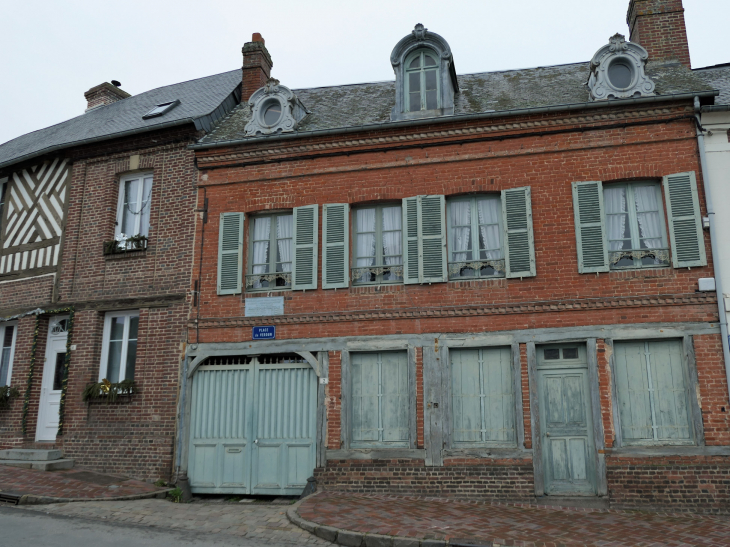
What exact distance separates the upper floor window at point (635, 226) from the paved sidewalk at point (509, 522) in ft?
11.9

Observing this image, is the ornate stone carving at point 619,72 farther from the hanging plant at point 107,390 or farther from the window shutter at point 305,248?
the hanging plant at point 107,390

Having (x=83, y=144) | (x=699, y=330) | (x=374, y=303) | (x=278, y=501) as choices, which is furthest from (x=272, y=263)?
(x=699, y=330)

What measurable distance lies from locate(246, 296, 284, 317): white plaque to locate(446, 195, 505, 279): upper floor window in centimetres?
290

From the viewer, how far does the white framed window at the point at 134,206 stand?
11.6m

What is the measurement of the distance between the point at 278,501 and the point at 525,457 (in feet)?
12.7

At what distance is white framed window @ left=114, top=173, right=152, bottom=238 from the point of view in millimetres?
11648

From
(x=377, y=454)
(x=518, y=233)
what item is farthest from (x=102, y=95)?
(x=377, y=454)

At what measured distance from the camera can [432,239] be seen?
991cm

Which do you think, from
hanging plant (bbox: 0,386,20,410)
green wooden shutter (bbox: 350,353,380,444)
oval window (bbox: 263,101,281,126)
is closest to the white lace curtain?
oval window (bbox: 263,101,281,126)

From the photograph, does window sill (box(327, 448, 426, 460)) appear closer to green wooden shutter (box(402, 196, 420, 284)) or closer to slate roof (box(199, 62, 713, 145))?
green wooden shutter (box(402, 196, 420, 284))

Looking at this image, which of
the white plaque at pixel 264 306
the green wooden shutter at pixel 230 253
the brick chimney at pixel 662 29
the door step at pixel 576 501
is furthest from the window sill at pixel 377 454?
the brick chimney at pixel 662 29

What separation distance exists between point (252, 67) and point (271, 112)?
7.34 ft

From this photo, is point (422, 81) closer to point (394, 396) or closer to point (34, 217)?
point (394, 396)

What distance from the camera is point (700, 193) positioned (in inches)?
361
